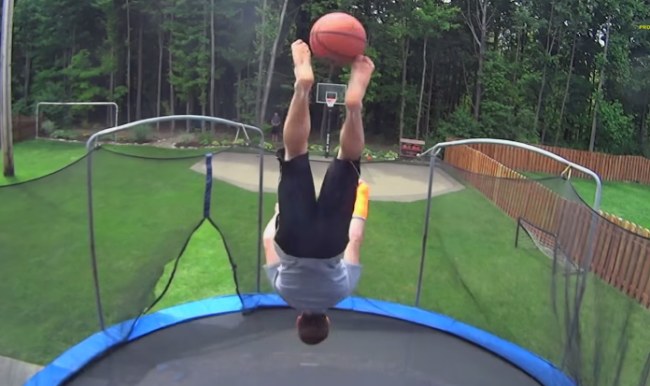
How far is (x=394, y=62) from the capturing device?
559 inches

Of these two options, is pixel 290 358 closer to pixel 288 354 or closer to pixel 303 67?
pixel 288 354

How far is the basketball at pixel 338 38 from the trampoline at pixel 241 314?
3.63ft

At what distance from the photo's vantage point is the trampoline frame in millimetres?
3021

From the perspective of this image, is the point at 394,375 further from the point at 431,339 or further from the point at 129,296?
the point at 129,296

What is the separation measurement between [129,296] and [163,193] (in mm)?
638

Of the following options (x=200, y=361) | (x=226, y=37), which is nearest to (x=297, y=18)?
(x=226, y=37)

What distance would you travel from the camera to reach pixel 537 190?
3693mm

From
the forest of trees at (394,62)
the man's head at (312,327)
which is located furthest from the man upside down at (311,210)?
the forest of trees at (394,62)

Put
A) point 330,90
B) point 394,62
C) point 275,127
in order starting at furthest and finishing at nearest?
1. point 394,62
2. point 275,127
3. point 330,90

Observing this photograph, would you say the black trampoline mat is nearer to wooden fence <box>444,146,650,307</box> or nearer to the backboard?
wooden fence <box>444,146,650,307</box>

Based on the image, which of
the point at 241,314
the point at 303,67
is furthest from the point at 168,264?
the point at 303,67

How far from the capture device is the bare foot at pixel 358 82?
2.23m

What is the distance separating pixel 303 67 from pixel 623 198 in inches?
411

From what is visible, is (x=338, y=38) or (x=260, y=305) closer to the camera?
(x=338, y=38)
